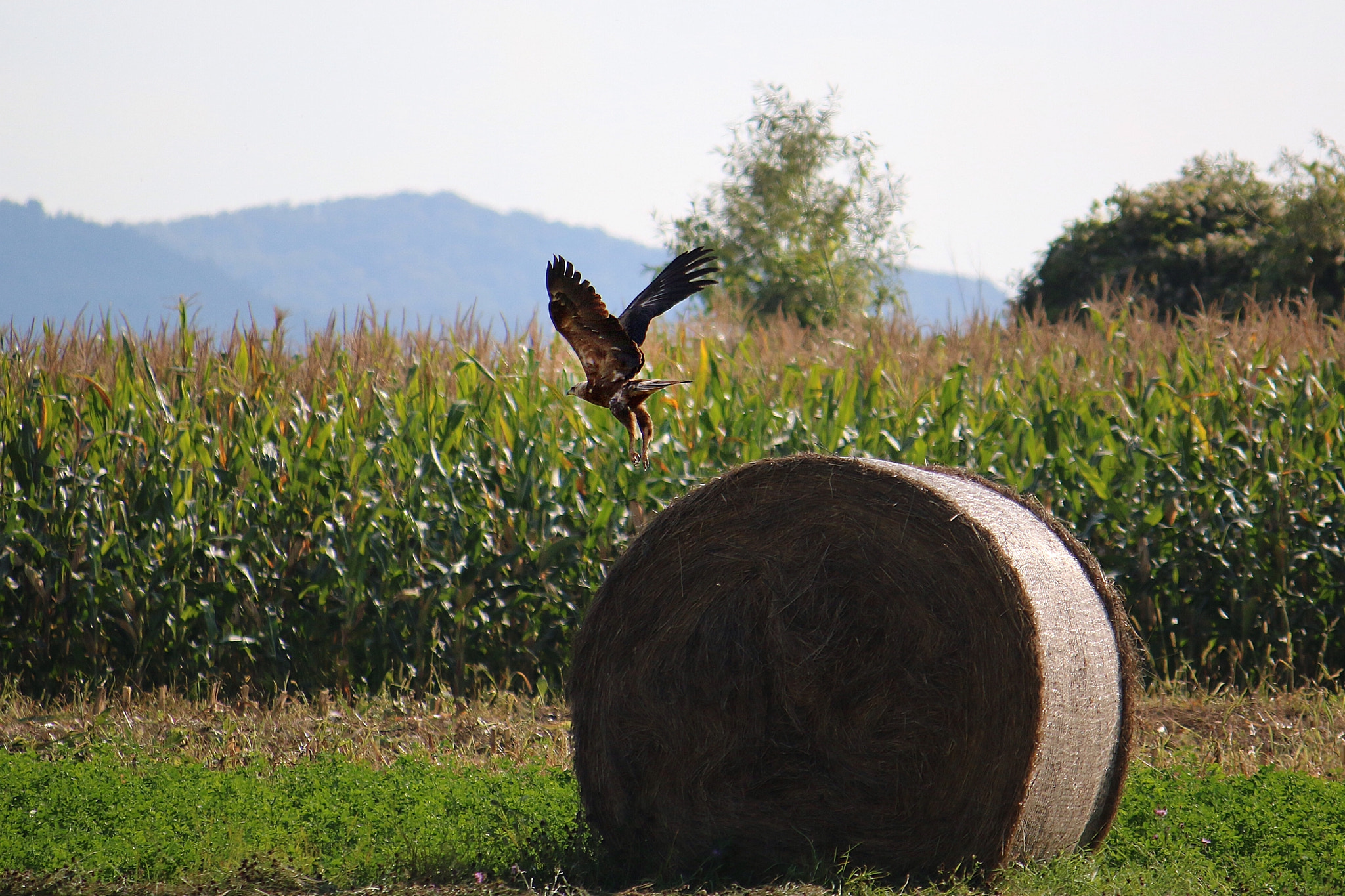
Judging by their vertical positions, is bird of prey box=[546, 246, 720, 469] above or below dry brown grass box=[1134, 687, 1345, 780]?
above

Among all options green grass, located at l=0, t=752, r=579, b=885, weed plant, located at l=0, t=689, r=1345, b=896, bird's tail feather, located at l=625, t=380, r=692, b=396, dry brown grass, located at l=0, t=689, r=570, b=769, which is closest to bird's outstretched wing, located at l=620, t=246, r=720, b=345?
bird's tail feather, located at l=625, t=380, r=692, b=396

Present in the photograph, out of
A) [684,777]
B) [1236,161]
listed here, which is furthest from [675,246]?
[684,777]

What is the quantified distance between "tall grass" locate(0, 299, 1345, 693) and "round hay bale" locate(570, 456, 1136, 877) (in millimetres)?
1895

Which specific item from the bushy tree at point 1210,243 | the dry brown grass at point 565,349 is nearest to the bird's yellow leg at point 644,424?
the dry brown grass at point 565,349

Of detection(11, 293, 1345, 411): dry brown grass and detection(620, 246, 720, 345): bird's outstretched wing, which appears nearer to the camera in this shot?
detection(620, 246, 720, 345): bird's outstretched wing

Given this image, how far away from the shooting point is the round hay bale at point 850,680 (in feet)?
11.8

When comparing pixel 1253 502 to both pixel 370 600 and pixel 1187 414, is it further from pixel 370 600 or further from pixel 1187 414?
pixel 370 600

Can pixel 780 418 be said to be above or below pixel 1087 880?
above

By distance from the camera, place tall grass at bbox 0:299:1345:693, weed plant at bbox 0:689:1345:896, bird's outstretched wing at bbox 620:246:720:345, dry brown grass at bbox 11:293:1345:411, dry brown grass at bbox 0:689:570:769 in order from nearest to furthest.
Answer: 1. bird's outstretched wing at bbox 620:246:720:345
2. weed plant at bbox 0:689:1345:896
3. dry brown grass at bbox 0:689:570:769
4. tall grass at bbox 0:299:1345:693
5. dry brown grass at bbox 11:293:1345:411

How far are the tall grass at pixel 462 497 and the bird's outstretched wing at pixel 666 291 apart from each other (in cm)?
356

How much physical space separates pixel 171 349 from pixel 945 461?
5029 mm

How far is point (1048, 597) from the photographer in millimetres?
3639

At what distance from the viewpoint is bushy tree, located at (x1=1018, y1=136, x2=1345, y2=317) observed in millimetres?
13977

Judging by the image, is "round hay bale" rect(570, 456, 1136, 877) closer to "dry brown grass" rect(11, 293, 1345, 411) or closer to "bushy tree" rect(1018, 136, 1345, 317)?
"dry brown grass" rect(11, 293, 1345, 411)
